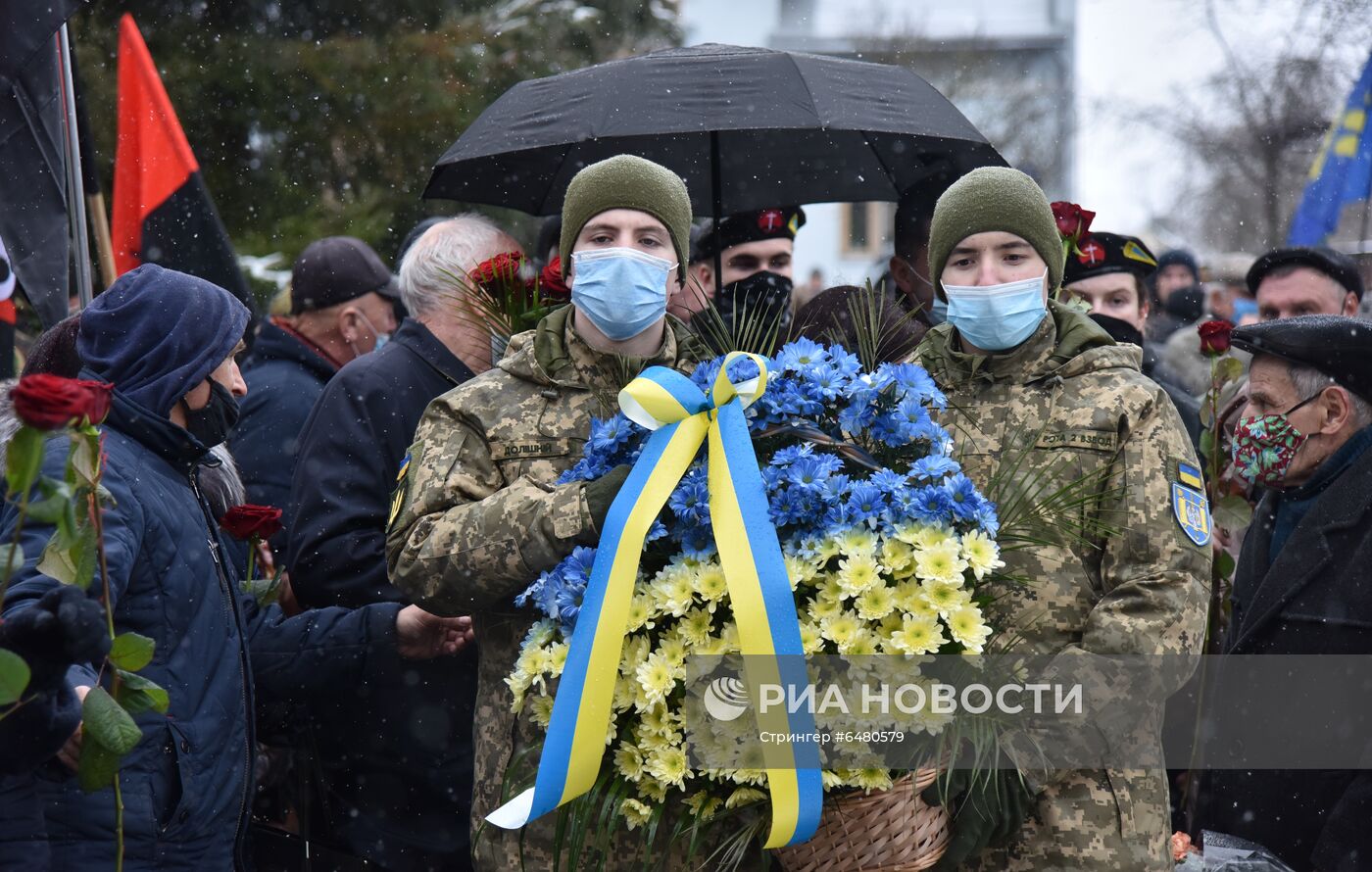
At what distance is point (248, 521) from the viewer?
3803mm

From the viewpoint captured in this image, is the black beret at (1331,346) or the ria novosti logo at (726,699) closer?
the ria novosti logo at (726,699)

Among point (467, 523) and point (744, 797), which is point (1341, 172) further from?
point (744, 797)

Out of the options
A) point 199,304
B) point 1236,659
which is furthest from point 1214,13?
point 199,304

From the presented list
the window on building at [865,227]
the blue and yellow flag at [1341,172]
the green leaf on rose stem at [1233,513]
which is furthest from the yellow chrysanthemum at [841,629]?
the window on building at [865,227]

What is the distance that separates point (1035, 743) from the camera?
9.27ft

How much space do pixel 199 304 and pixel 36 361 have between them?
1.84ft

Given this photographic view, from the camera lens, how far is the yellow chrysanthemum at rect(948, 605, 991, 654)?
2.63m

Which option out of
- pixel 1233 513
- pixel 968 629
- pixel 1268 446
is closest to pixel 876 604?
pixel 968 629

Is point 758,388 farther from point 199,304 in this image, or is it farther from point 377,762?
point 377,762

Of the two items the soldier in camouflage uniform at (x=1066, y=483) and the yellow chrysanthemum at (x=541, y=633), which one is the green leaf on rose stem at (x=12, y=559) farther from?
the soldier in camouflage uniform at (x=1066, y=483)

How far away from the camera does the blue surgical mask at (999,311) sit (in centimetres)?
332

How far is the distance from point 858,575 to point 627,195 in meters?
1.23

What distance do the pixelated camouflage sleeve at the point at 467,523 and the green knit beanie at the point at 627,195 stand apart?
553mm

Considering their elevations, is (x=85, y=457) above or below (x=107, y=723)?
above
